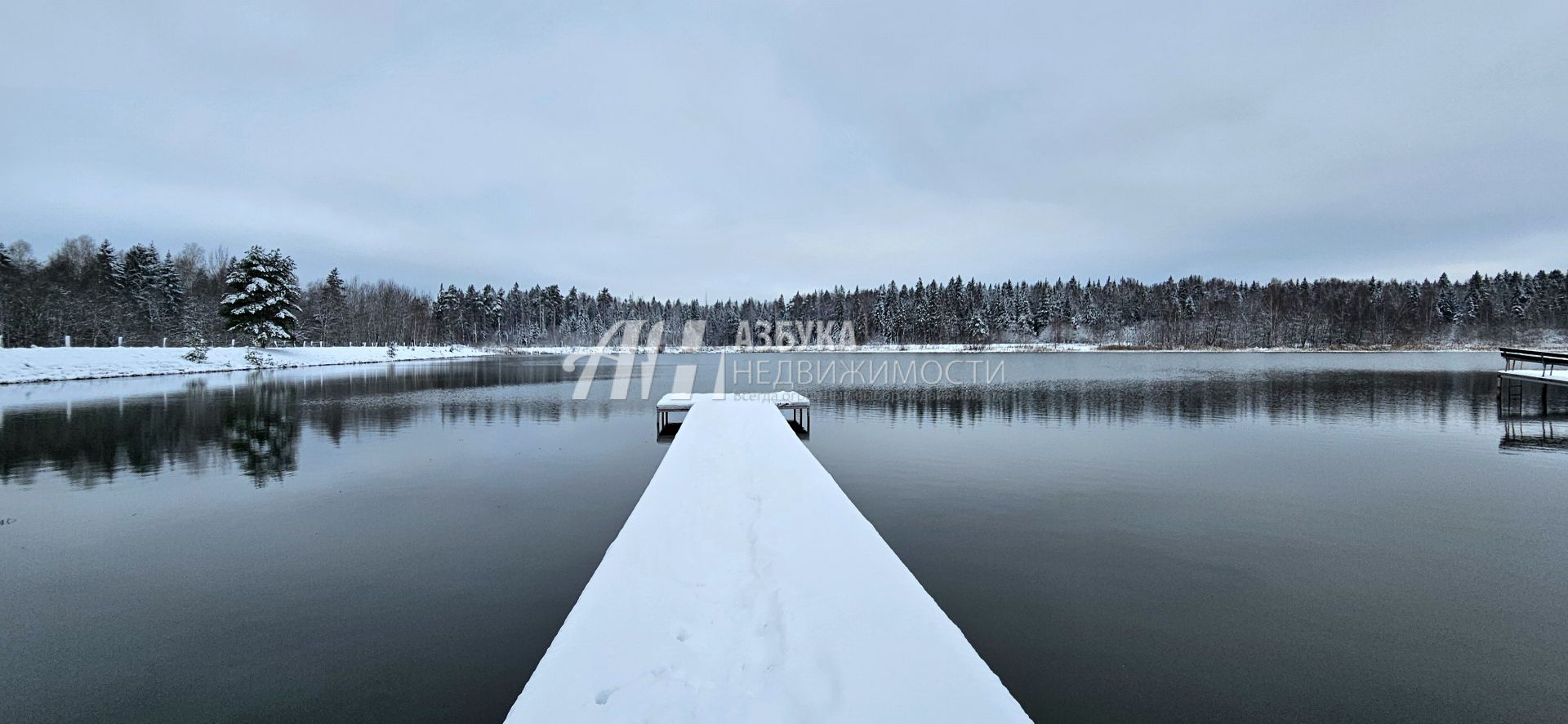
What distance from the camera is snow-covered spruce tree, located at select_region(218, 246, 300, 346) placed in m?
43.1

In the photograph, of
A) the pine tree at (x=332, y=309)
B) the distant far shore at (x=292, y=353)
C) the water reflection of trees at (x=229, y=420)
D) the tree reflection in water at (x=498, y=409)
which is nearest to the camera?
the water reflection of trees at (x=229, y=420)

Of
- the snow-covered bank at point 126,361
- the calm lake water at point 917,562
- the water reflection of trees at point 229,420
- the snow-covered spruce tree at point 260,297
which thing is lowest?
the calm lake water at point 917,562

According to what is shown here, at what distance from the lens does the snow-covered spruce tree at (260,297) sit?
4309 cm

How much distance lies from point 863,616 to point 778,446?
7250 mm

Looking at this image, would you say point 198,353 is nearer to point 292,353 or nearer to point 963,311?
point 292,353

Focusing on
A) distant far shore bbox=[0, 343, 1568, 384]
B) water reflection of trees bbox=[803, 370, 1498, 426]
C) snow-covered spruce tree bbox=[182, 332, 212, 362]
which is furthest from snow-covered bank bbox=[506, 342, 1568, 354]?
water reflection of trees bbox=[803, 370, 1498, 426]

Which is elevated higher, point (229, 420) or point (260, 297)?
point (260, 297)

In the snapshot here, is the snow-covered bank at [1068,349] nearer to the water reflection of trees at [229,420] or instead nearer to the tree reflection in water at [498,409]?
the tree reflection in water at [498,409]

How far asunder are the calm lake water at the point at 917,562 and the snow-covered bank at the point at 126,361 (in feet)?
59.3

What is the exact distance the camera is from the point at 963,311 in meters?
91.2

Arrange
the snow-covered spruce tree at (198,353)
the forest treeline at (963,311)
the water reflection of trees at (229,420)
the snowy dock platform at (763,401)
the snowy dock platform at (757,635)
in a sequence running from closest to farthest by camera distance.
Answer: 1. the snowy dock platform at (757,635)
2. the water reflection of trees at (229,420)
3. the snowy dock platform at (763,401)
4. the snow-covered spruce tree at (198,353)
5. the forest treeline at (963,311)

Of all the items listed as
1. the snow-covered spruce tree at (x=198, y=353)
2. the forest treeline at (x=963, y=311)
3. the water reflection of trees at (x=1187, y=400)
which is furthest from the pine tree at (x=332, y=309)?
the water reflection of trees at (x=1187, y=400)

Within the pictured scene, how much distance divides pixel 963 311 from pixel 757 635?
91.9 meters

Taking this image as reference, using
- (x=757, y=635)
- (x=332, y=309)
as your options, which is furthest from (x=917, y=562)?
(x=332, y=309)
